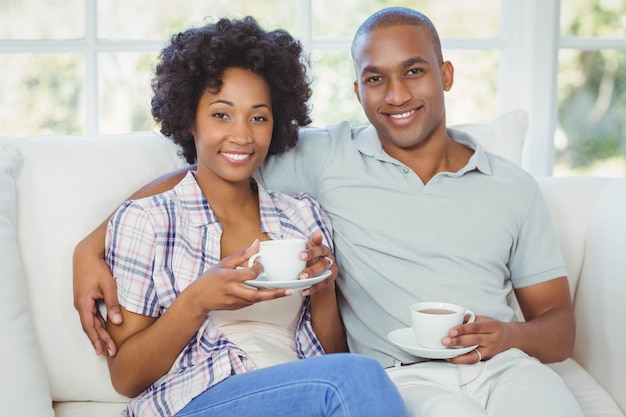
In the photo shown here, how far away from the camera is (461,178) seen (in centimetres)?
182

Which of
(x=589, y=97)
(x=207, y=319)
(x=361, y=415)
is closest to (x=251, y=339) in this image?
(x=207, y=319)

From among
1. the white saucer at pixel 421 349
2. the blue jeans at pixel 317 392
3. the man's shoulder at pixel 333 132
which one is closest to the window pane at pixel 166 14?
the man's shoulder at pixel 333 132

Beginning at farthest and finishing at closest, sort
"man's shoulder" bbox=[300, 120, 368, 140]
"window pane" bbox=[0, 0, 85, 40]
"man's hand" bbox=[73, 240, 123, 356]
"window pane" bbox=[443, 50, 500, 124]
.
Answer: "window pane" bbox=[443, 50, 500, 124]
"window pane" bbox=[0, 0, 85, 40]
"man's shoulder" bbox=[300, 120, 368, 140]
"man's hand" bbox=[73, 240, 123, 356]

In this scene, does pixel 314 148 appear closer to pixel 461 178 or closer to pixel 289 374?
pixel 461 178

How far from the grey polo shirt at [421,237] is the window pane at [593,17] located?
96 cm

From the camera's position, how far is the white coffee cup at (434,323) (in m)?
1.43

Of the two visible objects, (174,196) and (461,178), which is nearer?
(174,196)

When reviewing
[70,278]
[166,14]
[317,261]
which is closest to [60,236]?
[70,278]

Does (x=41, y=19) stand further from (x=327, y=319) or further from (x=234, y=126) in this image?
(x=327, y=319)

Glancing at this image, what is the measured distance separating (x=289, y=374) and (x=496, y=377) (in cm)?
46

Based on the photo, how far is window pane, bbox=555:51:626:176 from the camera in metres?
2.62

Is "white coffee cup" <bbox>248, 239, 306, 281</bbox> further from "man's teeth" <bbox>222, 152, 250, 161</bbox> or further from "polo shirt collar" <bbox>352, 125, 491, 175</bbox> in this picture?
"polo shirt collar" <bbox>352, 125, 491, 175</bbox>

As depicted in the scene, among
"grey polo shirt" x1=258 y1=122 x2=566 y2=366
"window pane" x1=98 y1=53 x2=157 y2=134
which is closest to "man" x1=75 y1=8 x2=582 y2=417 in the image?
"grey polo shirt" x1=258 y1=122 x2=566 y2=366

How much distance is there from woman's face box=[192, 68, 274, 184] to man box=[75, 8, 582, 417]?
0.16m
